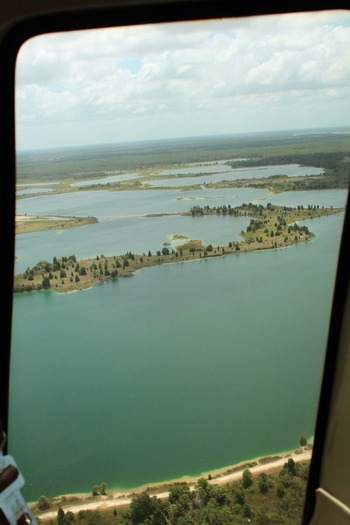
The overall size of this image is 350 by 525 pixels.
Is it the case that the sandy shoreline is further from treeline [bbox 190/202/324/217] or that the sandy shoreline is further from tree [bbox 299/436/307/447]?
treeline [bbox 190/202/324/217]

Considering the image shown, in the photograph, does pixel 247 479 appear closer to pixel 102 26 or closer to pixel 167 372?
pixel 167 372

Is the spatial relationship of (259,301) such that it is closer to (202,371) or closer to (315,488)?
(202,371)

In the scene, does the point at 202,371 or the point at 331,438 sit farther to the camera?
the point at 202,371

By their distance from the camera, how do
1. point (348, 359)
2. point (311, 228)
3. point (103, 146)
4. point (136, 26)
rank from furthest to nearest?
point (103, 146), point (311, 228), point (348, 359), point (136, 26)

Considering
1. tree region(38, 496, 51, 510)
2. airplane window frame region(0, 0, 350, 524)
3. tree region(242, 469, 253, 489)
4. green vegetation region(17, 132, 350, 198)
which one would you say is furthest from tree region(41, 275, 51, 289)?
tree region(242, 469, 253, 489)

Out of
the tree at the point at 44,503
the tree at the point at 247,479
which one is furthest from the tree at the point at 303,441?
the tree at the point at 44,503

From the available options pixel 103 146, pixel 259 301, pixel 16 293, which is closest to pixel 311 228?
pixel 259 301

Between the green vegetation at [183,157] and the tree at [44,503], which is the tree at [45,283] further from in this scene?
the tree at [44,503]
